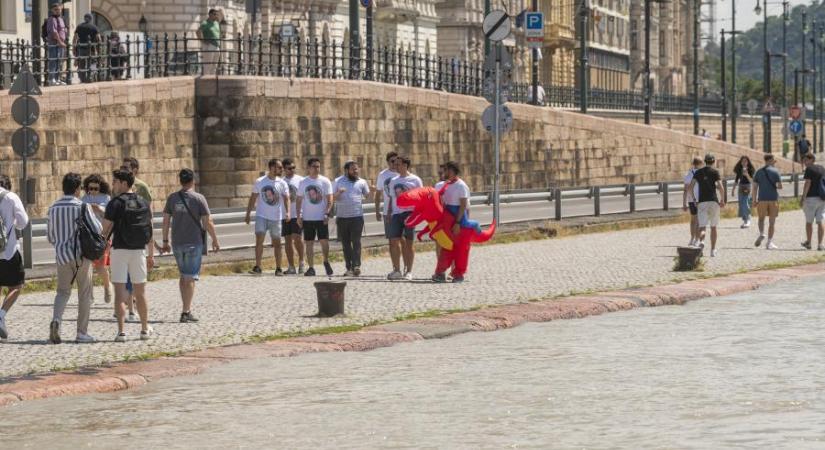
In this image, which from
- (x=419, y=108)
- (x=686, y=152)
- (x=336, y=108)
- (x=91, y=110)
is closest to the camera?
(x=91, y=110)

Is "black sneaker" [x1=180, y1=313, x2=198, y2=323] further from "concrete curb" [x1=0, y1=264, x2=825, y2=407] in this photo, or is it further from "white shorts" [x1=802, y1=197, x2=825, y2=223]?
"white shorts" [x1=802, y1=197, x2=825, y2=223]

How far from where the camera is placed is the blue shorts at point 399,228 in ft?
79.3

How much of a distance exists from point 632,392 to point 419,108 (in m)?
35.3

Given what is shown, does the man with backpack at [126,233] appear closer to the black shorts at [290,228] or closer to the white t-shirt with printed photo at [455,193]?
the white t-shirt with printed photo at [455,193]

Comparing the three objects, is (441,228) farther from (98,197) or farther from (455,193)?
(98,197)

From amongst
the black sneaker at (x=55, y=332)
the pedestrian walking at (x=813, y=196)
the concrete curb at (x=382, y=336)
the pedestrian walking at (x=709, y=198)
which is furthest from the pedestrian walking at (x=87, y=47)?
the black sneaker at (x=55, y=332)

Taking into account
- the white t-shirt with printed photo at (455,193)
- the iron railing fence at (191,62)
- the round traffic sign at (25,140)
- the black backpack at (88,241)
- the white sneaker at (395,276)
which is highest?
the iron railing fence at (191,62)

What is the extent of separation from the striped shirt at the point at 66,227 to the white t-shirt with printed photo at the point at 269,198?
8.02 meters

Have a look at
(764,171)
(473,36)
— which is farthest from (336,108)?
(473,36)

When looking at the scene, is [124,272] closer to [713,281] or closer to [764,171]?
A: [713,281]

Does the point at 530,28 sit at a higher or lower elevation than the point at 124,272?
higher

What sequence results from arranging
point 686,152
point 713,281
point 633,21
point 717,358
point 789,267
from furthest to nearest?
point 633,21 → point 686,152 → point 789,267 → point 713,281 → point 717,358

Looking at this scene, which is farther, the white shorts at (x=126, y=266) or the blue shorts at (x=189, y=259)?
the blue shorts at (x=189, y=259)

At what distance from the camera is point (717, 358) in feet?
49.5
